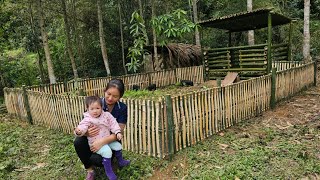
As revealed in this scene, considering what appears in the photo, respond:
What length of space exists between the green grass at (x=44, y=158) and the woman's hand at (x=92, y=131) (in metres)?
1.03

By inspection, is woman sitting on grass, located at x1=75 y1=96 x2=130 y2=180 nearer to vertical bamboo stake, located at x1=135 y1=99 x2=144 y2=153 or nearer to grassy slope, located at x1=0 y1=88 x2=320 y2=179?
grassy slope, located at x1=0 y1=88 x2=320 y2=179

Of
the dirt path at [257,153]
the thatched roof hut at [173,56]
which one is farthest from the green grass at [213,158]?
the thatched roof hut at [173,56]

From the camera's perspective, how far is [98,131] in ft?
12.3

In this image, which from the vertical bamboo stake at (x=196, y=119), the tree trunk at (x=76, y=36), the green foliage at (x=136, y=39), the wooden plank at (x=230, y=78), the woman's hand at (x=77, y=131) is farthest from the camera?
the tree trunk at (x=76, y=36)

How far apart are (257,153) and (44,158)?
4291mm

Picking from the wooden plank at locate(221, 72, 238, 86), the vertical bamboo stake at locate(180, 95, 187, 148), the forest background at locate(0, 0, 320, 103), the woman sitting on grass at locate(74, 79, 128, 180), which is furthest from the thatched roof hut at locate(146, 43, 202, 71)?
the woman sitting on grass at locate(74, 79, 128, 180)

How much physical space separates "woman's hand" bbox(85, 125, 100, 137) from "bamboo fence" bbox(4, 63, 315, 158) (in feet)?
4.80

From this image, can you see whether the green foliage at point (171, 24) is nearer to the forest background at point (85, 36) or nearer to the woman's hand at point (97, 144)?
the woman's hand at point (97, 144)

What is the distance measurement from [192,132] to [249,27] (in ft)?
34.5

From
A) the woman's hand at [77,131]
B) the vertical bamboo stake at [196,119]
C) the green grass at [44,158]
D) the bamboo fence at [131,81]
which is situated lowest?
the green grass at [44,158]

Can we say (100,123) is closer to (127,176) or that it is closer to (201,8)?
(127,176)

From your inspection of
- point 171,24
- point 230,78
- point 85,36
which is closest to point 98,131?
point 171,24

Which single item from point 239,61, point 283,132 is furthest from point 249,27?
point 283,132

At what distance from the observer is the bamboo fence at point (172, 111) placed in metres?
5.02
